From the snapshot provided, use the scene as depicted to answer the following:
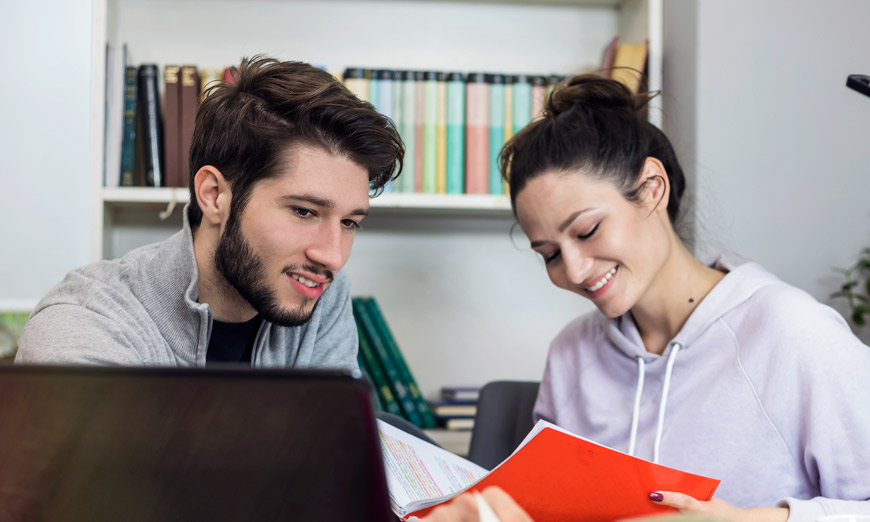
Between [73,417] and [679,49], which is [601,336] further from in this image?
[73,417]

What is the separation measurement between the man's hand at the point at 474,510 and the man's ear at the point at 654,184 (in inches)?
36.2

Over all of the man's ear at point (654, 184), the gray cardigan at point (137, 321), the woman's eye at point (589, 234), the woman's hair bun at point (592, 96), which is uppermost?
the woman's hair bun at point (592, 96)

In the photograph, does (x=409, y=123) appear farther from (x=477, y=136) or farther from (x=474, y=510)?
(x=474, y=510)

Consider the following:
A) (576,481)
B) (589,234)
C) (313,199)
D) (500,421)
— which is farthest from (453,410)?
(576,481)

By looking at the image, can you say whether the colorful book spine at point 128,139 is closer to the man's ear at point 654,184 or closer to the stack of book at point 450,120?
the stack of book at point 450,120

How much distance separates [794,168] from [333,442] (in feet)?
5.59

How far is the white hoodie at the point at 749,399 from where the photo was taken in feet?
3.48

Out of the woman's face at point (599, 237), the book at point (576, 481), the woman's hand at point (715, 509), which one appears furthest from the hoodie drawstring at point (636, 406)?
the book at point (576, 481)

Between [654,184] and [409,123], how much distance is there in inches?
29.6

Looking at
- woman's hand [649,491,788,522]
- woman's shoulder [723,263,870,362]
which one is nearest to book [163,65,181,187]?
woman's shoulder [723,263,870,362]

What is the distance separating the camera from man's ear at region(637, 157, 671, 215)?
134cm

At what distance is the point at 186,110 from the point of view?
183 cm

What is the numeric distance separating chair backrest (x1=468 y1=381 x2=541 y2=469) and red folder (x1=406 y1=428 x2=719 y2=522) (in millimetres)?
599

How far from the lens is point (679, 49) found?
1.87m
